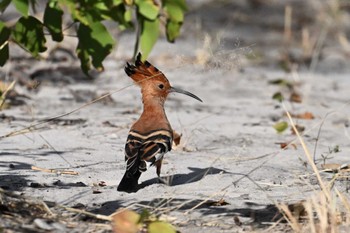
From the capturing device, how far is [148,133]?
475cm

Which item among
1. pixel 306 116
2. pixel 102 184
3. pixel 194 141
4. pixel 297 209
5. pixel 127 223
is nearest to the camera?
pixel 127 223

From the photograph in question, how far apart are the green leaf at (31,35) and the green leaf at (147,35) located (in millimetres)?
546

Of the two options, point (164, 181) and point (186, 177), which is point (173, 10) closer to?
point (186, 177)

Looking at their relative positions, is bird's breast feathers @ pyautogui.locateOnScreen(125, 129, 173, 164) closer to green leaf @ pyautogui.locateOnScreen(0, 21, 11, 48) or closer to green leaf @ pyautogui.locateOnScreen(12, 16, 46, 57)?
green leaf @ pyautogui.locateOnScreen(12, 16, 46, 57)

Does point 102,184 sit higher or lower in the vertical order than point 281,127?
lower

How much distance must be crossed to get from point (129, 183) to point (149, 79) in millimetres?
811

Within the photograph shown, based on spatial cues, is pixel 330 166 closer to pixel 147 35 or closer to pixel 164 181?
pixel 147 35

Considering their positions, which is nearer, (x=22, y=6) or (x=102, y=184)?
(x=22, y=6)

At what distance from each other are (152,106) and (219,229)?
1.24 metres

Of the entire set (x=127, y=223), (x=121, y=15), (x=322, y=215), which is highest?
(x=121, y=15)

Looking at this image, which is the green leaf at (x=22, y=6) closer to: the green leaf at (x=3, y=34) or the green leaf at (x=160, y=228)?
the green leaf at (x=3, y=34)

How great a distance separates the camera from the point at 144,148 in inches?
184

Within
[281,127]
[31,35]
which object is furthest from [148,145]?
[281,127]

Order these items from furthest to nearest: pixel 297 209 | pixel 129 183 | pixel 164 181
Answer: pixel 129 183, pixel 164 181, pixel 297 209
